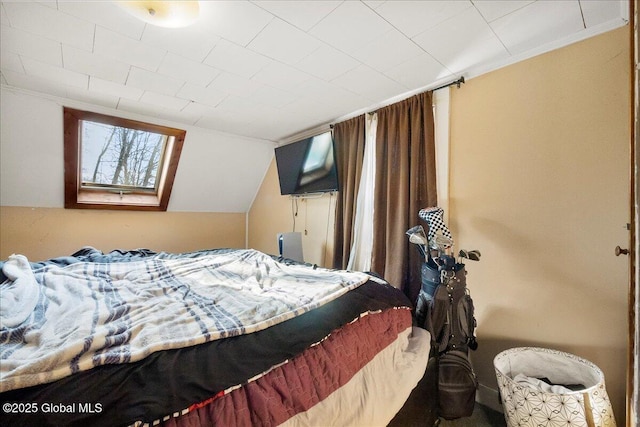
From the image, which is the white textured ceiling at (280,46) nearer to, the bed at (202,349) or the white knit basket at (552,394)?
the bed at (202,349)

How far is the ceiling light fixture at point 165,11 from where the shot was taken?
1.19m

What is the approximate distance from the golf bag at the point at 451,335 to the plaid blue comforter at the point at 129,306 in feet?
1.46

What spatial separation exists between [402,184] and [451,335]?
1.13m

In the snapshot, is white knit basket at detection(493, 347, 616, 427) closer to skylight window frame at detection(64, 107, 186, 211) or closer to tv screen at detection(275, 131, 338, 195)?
tv screen at detection(275, 131, 338, 195)

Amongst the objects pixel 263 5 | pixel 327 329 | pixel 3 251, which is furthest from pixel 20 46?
pixel 327 329

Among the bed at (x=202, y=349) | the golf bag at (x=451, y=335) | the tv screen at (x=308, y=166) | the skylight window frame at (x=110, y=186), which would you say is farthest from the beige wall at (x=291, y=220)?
the golf bag at (x=451, y=335)

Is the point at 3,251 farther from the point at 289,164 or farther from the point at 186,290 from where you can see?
the point at 289,164

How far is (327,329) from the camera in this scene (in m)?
1.09

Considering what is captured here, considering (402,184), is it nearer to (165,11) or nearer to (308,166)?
(308,166)

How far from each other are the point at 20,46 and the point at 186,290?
5.91 ft

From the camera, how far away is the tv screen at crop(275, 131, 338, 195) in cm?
273

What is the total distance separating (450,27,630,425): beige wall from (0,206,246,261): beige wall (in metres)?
3.27

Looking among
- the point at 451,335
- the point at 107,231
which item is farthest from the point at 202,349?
the point at 107,231

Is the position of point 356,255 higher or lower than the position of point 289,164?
lower
